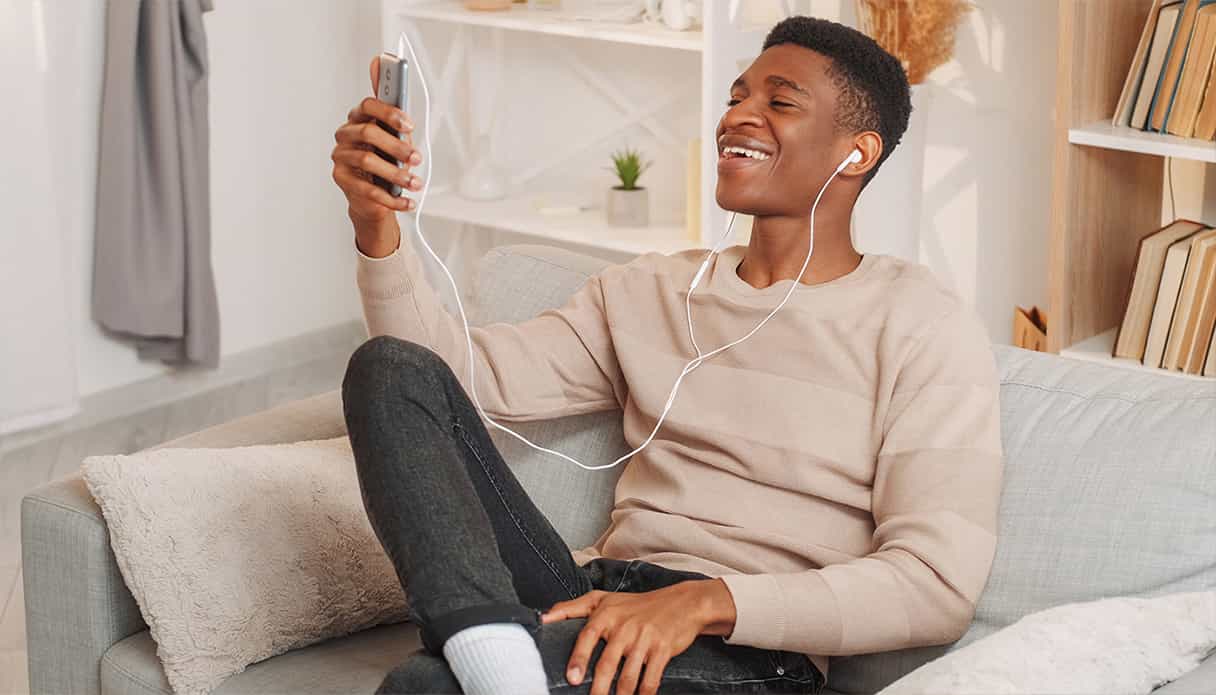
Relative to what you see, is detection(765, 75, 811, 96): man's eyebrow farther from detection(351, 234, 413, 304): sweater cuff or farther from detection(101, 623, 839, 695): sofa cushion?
detection(101, 623, 839, 695): sofa cushion

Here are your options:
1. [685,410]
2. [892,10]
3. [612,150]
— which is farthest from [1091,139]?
[612,150]

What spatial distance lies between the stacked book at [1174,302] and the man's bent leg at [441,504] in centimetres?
141

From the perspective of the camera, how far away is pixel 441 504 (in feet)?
4.79

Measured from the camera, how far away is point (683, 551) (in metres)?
1.71

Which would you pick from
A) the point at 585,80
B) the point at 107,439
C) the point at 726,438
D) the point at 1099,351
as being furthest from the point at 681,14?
the point at 726,438

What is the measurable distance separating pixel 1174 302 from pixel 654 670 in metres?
1.53

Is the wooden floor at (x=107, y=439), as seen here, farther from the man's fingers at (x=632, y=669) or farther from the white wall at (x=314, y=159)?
the man's fingers at (x=632, y=669)

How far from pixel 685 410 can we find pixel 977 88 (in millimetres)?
1572

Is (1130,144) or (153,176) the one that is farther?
(153,176)

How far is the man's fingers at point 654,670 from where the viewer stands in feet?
4.77

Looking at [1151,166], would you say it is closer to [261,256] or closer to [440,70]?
[440,70]

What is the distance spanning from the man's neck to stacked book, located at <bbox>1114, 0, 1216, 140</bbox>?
1015 millimetres

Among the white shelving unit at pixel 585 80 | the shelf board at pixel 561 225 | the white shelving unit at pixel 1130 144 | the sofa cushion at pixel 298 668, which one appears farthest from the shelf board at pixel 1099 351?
the sofa cushion at pixel 298 668

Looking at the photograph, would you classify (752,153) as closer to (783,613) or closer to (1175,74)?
(783,613)
